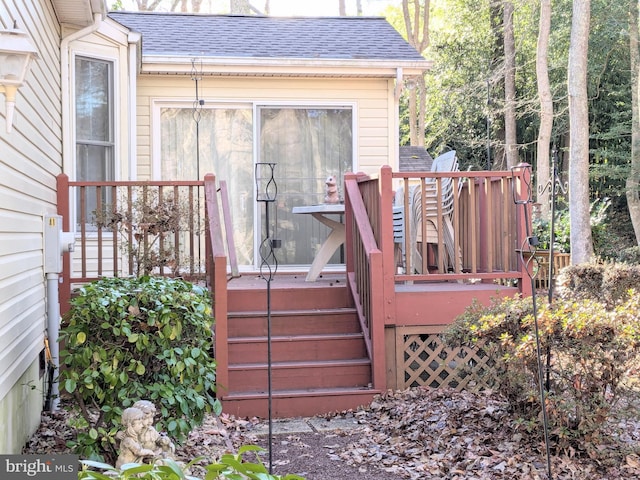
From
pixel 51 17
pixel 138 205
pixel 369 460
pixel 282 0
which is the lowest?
pixel 369 460

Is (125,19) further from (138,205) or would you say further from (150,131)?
(138,205)

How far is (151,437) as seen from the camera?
150 inches

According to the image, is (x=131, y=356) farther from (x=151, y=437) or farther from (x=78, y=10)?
(x=78, y=10)

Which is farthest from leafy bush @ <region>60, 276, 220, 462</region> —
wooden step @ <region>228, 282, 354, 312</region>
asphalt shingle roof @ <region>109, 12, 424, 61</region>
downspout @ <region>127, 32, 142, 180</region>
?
asphalt shingle roof @ <region>109, 12, 424, 61</region>

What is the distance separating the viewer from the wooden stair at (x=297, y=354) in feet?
19.0

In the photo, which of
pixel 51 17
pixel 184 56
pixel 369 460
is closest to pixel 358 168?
pixel 184 56

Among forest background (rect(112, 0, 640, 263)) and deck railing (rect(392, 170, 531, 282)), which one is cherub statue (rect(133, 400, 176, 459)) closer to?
deck railing (rect(392, 170, 531, 282))

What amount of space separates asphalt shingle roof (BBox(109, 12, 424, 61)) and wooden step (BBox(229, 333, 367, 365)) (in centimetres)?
379

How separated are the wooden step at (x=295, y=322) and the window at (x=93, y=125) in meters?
1.89

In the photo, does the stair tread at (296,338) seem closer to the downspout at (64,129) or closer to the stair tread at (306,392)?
the stair tread at (306,392)

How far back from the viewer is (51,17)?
20.4 feet

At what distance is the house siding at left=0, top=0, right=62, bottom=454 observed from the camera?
156 inches

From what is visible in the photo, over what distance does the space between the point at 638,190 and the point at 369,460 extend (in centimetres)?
1641

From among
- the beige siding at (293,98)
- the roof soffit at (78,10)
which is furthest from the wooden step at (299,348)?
the beige siding at (293,98)
